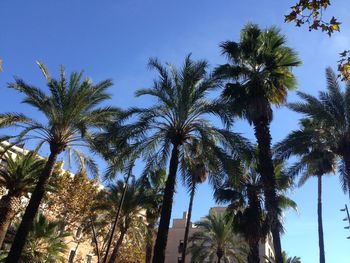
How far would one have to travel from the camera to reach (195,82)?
18.1 m

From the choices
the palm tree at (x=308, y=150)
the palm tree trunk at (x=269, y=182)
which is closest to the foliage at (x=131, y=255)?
the palm tree at (x=308, y=150)

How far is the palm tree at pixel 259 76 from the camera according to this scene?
19.3 meters

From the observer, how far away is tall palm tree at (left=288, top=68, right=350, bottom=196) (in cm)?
1963

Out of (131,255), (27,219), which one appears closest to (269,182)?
(27,219)

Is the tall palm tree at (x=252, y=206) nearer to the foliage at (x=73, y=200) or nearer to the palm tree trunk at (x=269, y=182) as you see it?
the palm tree trunk at (x=269, y=182)

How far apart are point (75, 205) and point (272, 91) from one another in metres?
16.6

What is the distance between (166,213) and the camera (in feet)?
51.8

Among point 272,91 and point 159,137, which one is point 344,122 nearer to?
point 272,91

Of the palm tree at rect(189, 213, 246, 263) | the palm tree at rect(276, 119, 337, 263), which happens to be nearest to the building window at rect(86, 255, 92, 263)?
the palm tree at rect(189, 213, 246, 263)

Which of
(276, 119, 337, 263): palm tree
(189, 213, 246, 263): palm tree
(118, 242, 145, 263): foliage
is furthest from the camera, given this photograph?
(189, 213, 246, 263): palm tree

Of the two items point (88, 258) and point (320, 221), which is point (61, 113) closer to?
point (320, 221)

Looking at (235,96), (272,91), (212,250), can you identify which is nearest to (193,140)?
(235,96)

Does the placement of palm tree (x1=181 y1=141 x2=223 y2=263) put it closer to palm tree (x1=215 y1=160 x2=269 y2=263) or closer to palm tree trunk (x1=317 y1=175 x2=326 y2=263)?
palm tree (x1=215 y1=160 x2=269 y2=263)

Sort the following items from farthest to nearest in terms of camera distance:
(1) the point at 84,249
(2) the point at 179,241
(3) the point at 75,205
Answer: (2) the point at 179,241 < (1) the point at 84,249 < (3) the point at 75,205
